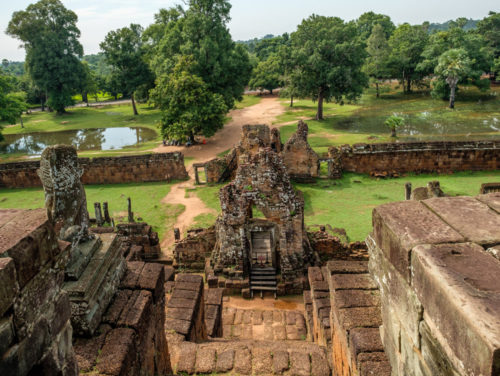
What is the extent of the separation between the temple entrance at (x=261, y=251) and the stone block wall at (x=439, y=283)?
8170 mm

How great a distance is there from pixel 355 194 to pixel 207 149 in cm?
1237

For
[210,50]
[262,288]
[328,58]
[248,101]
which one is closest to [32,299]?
[262,288]

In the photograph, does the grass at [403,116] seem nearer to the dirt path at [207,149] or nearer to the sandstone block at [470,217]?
the dirt path at [207,149]

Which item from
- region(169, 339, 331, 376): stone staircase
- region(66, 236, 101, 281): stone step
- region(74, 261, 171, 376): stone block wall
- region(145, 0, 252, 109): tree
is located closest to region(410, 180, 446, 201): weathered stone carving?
region(169, 339, 331, 376): stone staircase

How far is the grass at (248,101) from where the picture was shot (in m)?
44.8

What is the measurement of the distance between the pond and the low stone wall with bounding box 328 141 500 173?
1765 cm

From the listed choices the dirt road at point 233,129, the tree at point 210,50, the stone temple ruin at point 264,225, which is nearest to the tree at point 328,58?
the tree at point 210,50

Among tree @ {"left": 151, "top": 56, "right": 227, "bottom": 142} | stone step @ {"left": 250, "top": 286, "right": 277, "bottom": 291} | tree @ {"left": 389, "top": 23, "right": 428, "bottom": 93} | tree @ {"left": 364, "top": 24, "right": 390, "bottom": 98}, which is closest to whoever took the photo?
stone step @ {"left": 250, "top": 286, "right": 277, "bottom": 291}

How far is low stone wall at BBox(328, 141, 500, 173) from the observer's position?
64.6ft

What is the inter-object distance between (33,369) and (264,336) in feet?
22.3

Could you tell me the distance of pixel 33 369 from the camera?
241 centimetres

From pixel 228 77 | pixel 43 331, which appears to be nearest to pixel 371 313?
pixel 43 331

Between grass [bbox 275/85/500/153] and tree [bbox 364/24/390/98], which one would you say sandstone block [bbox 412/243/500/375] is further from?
tree [bbox 364/24/390/98]

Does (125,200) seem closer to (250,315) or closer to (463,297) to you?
(250,315)
